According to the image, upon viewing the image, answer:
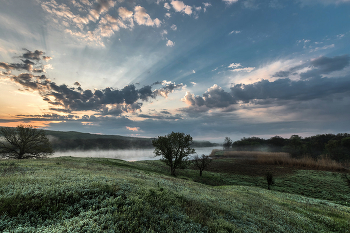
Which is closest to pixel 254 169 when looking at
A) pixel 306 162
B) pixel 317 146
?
pixel 306 162

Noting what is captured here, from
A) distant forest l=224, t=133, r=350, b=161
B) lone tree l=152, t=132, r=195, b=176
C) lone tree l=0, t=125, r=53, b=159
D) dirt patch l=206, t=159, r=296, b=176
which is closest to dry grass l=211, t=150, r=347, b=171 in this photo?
dirt patch l=206, t=159, r=296, b=176

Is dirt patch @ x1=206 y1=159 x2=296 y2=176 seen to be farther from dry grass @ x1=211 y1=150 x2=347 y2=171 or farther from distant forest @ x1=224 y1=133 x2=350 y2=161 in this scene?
distant forest @ x1=224 y1=133 x2=350 y2=161

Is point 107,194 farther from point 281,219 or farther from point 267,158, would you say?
point 267,158

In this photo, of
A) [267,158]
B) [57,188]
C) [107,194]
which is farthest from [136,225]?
[267,158]

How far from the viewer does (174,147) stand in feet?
123

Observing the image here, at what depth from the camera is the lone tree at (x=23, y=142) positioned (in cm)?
3919

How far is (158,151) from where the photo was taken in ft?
122

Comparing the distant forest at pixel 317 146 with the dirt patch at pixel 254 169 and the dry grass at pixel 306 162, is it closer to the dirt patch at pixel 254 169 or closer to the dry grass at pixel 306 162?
the dry grass at pixel 306 162

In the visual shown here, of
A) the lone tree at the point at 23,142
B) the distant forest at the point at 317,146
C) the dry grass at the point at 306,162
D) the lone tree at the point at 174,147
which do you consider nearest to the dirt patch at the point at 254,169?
the dry grass at the point at 306,162

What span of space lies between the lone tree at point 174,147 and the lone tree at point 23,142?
110 ft

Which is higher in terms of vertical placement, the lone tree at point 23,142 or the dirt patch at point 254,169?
the lone tree at point 23,142

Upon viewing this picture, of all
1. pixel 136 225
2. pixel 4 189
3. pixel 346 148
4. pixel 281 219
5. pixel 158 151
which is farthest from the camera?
pixel 346 148

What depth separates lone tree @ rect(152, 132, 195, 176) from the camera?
1458 inches

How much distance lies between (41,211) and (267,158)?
68.7 metres
